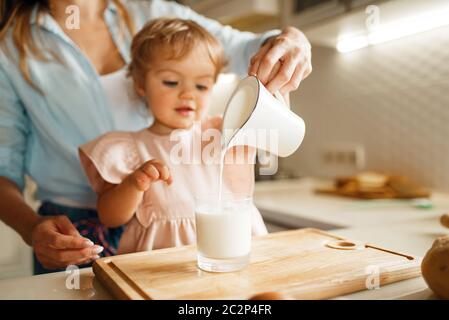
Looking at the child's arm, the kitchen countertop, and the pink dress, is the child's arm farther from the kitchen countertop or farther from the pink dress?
the kitchen countertop

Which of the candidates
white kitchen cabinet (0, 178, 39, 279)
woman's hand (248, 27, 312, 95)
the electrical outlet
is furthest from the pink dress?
white kitchen cabinet (0, 178, 39, 279)

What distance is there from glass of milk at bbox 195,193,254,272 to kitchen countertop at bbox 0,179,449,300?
0.51 feet

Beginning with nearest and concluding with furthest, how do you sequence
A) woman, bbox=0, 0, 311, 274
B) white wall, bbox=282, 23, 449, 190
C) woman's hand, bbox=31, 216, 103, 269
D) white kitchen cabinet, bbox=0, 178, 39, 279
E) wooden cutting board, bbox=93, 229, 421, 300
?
wooden cutting board, bbox=93, 229, 421, 300 < woman's hand, bbox=31, 216, 103, 269 < woman, bbox=0, 0, 311, 274 < white wall, bbox=282, 23, 449, 190 < white kitchen cabinet, bbox=0, 178, 39, 279

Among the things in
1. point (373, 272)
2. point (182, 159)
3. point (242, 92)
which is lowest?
point (373, 272)

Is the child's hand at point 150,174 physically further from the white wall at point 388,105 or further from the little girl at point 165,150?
the white wall at point 388,105

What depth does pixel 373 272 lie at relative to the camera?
24.2 inches

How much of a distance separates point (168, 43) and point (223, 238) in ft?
1.54

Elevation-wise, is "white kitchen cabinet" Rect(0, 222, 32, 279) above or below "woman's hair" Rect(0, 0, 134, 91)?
below

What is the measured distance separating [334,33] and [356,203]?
0.74 metres

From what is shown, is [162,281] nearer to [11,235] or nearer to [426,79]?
[426,79]

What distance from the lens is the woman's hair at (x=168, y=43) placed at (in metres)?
0.92

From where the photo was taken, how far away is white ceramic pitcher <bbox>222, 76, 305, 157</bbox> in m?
0.68

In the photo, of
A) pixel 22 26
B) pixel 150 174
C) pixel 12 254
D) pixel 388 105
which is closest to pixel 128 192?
pixel 150 174
